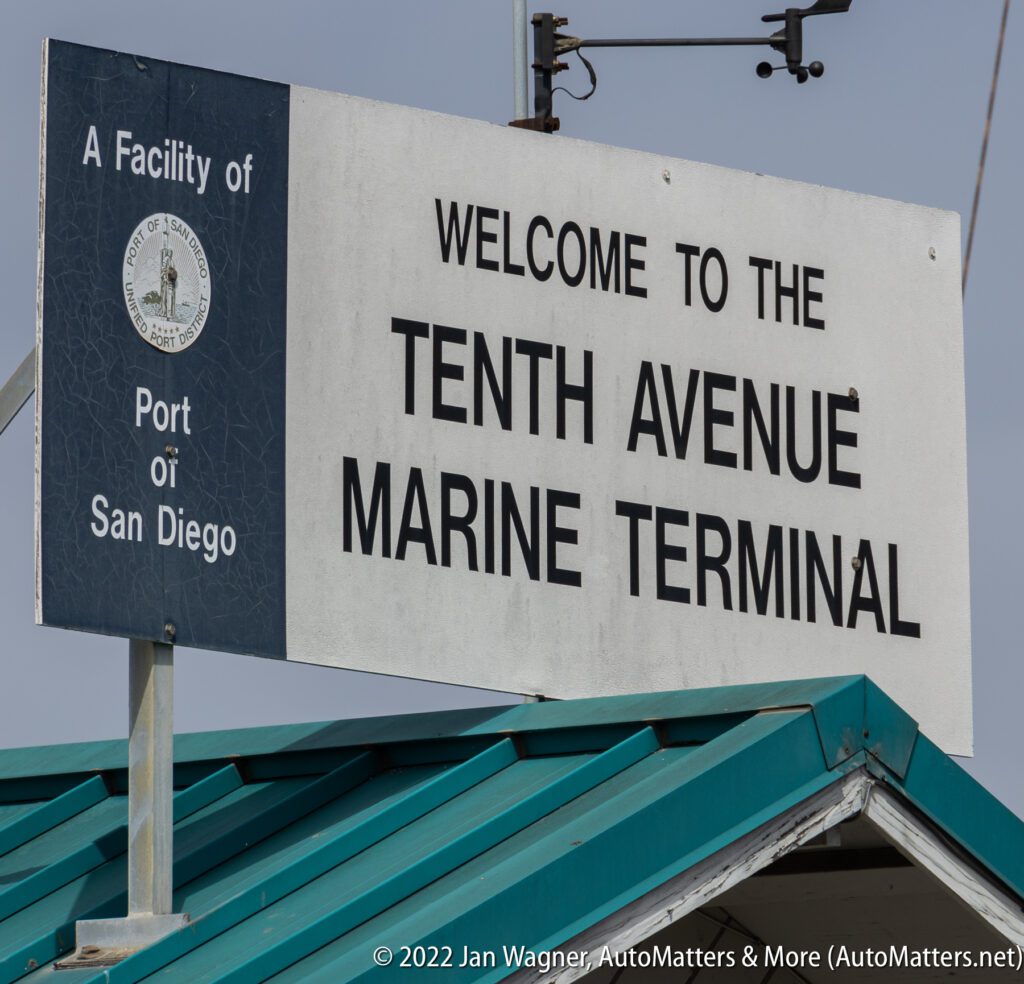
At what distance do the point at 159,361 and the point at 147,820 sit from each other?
52.1 inches

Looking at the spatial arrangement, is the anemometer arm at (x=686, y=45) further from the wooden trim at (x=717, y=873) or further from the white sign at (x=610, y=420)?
the wooden trim at (x=717, y=873)

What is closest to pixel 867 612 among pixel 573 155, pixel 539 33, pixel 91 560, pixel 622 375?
pixel 622 375

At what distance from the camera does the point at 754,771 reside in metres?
6.68

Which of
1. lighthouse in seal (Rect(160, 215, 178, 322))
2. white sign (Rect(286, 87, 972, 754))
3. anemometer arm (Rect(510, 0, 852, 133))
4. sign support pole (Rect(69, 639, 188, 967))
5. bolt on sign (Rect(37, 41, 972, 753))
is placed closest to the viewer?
sign support pole (Rect(69, 639, 188, 967))

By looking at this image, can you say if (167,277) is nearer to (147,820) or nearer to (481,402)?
(481,402)

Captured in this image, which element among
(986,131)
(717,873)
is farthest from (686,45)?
(717,873)

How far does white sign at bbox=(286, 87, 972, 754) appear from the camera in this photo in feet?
25.7

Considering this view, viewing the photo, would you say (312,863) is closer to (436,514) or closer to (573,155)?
(436,514)

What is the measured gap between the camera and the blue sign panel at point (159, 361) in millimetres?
6887

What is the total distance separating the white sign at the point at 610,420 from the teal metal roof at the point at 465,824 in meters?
0.48

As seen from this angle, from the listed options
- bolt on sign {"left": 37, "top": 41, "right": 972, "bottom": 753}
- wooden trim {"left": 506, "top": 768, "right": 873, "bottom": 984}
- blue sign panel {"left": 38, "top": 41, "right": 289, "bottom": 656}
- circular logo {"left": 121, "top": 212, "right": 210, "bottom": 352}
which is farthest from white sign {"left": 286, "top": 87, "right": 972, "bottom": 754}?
wooden trim {"left": 506, "top": 768, "right": 873, "bottom": 984}

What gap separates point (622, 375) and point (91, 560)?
2374 mm

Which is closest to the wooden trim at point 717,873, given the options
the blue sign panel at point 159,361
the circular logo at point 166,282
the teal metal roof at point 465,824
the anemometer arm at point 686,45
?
the teal metal roof at point 465,824

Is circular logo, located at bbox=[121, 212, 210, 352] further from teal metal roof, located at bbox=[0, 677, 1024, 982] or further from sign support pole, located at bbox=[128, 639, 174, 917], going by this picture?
teal metal roof, located at bbox=[0, 677, 1024, 982]
